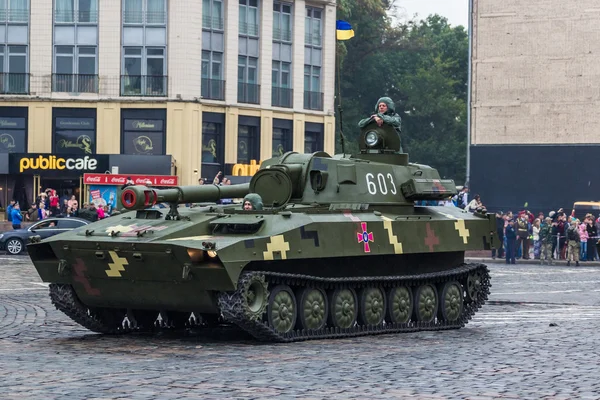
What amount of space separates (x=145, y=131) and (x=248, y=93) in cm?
537

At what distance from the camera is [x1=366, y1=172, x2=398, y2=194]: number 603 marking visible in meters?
19.4

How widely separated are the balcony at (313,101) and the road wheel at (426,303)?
39.7 m

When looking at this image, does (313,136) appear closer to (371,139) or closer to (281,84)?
(281,84)

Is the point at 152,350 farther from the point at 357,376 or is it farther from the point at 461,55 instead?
the point at 461,55

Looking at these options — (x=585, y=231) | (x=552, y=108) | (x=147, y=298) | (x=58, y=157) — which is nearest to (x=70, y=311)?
(x=147, y=298)

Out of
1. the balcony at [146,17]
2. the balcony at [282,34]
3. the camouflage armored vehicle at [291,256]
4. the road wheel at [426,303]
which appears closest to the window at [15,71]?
the balcony at [146,17]

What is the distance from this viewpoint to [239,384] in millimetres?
12344

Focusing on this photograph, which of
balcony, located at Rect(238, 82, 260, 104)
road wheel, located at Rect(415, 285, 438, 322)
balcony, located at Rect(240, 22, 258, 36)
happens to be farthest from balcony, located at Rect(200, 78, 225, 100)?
road wheel, located at Rect(415, 285, 438, 322)

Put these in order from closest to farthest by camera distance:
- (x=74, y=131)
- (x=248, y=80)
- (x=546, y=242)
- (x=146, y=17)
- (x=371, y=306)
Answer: (x=371, y=306)
(x=546, y=242)
(x=146, y=17)
(x=74, y=131)
(x=248, y=80)

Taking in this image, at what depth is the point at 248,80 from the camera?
5559 centimetres

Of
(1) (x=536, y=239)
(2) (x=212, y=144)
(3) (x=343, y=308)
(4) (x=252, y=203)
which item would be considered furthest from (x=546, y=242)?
(4) (x=252, y=203)

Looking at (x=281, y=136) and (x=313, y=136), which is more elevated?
(x=313, y=136)

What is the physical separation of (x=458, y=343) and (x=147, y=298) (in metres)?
4.06

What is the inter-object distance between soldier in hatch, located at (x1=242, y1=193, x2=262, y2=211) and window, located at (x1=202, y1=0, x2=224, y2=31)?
118ft
